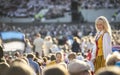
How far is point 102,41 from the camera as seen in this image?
9.05 meters

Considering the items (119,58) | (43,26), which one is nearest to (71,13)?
(43,26)

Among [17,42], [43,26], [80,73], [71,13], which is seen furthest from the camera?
[71,13]

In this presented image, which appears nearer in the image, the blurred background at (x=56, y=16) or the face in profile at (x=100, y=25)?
the face in profile at (x=100, y=25)

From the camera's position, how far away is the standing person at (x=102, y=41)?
891cm

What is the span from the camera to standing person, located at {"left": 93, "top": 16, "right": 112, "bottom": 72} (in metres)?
8.91

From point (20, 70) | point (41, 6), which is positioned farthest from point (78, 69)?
point (41, 6)

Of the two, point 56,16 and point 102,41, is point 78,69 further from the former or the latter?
point 56,16

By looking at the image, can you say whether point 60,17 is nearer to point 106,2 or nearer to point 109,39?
point 106,2

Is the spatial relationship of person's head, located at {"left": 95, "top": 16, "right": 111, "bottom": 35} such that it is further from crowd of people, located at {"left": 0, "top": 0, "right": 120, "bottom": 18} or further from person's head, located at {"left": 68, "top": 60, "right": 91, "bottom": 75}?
crowd of people, located at {"left": 0, "top": 0, "right": 120, "bottom": 18}

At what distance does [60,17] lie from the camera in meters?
40.8

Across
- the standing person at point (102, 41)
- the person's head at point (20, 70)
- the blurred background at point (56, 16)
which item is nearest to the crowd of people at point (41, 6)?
the blurred background at point (56, 16)

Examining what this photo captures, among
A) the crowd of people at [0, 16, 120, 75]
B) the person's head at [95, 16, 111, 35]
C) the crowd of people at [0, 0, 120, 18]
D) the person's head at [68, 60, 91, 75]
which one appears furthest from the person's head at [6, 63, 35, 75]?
the crowd of people at [0, 0, 120, 18]

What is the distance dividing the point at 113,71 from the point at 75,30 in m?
31.8

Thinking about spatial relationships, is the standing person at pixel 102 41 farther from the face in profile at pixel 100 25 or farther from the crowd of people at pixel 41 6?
the crowd of people at pixel 41 6
